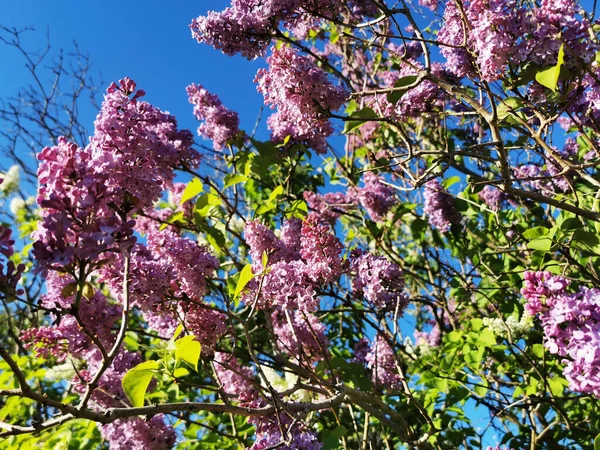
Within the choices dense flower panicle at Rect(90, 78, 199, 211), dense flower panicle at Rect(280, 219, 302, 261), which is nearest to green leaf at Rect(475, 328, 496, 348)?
dense flower panicle at Rect(280, 219, 302, 261)

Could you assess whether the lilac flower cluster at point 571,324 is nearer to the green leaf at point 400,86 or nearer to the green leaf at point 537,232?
the green leaf at point 537,232

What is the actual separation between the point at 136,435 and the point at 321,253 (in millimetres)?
1345

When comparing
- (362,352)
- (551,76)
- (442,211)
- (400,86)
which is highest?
(442,211)

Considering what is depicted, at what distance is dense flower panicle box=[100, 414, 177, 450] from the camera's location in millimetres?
2643

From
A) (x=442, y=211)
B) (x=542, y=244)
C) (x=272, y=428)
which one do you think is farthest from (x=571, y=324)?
(x=442, y=211)

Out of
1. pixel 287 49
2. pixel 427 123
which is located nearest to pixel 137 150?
pixel 287 49

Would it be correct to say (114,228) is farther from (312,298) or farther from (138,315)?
(138,315)

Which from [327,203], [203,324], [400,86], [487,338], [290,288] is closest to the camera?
[400,86]

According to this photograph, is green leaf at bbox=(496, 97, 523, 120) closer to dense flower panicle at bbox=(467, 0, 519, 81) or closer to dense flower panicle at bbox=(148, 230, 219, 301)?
dense flower panicle at bbox=(467, 0, 519, 81)

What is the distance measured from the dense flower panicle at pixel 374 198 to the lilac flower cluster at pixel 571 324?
8.04ft

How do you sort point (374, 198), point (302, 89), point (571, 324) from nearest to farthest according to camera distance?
1. point (571, 324)
2. point (302, 89)
3. point (374, 198)

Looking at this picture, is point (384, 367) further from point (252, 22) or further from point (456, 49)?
point (252, 22)

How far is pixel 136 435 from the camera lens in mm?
2650

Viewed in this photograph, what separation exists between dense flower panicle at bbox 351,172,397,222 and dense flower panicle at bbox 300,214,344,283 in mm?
1927
